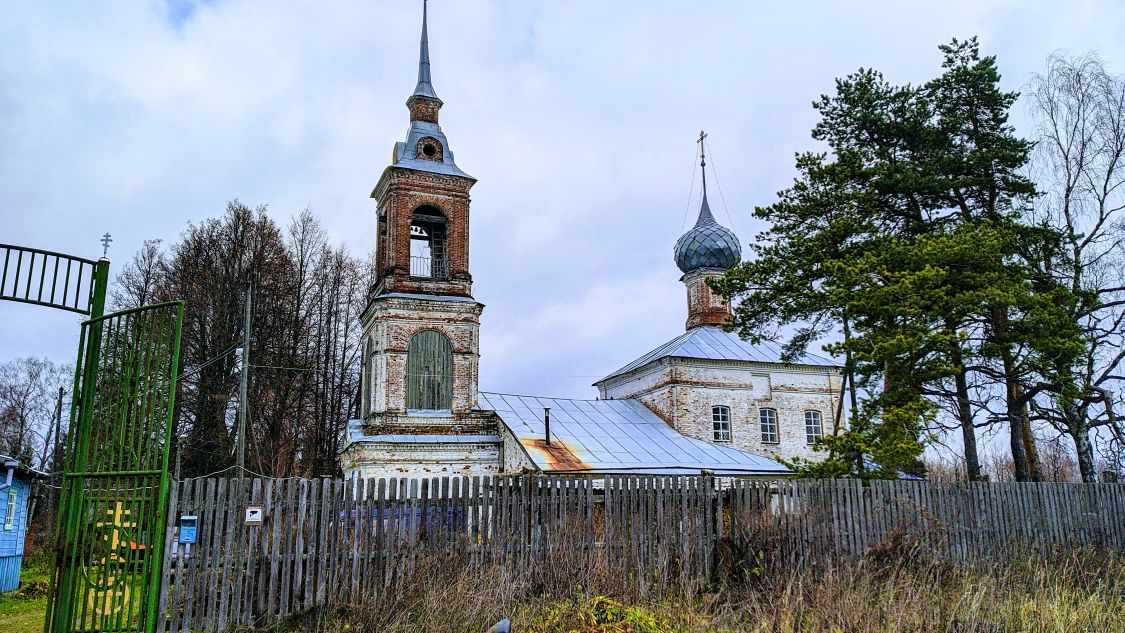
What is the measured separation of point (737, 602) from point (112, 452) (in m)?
6.20

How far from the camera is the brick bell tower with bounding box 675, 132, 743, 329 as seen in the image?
1117 inches

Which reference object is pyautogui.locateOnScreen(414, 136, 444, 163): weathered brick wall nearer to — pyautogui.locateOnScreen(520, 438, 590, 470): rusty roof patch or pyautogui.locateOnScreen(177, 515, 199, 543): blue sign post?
pyautogui.locateOnScreen(520, 438, 590, 470): rusty roof patch

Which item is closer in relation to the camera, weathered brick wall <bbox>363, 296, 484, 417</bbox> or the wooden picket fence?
the wooden picket fence

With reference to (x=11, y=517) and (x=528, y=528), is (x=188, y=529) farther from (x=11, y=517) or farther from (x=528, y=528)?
(x=11, y=517)

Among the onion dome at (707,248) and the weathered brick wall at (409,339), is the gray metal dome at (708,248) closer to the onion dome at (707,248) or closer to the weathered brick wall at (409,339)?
the onion dome at (707,248)

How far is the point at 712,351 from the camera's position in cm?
2598

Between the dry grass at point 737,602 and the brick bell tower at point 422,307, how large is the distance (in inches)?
512

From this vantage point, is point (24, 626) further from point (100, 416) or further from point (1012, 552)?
point (1012, 552)

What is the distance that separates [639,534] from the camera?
33.3ft

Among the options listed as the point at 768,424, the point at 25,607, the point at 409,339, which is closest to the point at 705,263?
the point at 768,424

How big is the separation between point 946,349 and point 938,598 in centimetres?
721

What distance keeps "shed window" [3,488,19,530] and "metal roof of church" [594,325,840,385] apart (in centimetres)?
1615

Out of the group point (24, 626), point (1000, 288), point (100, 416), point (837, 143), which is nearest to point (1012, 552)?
point (1000, 288)

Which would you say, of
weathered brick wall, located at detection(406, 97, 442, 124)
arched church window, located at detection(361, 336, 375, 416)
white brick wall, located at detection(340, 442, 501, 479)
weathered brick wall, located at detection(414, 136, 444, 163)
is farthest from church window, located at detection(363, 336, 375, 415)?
weathered brick wall, located at detection(406, 97, 442, 124)
